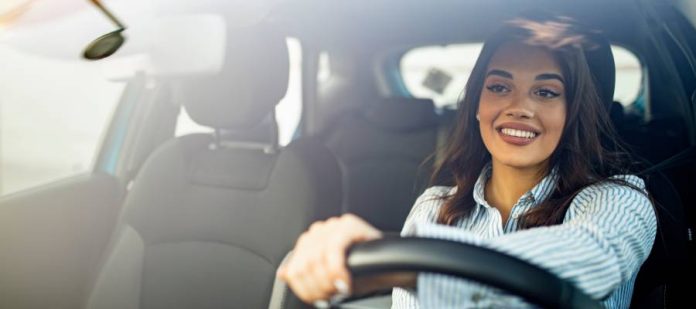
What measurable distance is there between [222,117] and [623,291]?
1.02m

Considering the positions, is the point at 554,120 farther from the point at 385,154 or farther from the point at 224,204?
the point at 385,154

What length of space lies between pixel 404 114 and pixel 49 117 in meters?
1.36

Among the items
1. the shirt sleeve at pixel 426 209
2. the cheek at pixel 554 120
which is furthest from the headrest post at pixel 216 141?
the cheek at pixel 554 120

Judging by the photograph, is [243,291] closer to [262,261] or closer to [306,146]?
[262,261]

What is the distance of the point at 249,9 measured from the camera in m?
1.78

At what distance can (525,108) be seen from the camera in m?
1.13

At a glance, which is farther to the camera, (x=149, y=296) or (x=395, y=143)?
(x=395, y=143)

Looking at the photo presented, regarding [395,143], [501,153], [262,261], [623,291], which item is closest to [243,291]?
[262,261]

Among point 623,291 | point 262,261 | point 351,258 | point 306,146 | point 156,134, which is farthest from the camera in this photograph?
point 156,134

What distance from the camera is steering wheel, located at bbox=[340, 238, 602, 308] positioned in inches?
24.6

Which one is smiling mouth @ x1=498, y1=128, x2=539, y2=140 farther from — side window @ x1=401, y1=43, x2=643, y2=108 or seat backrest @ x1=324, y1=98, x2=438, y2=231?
seat backrest @ x1=324, y1=98, x2=438, y2=231

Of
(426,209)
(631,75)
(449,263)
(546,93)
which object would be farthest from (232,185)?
(631,75)

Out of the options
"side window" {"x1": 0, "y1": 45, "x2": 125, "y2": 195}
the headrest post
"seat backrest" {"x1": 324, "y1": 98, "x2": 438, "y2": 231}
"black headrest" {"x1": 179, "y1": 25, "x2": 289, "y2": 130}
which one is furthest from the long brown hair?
"seat backrest" {"x1": 324, "y1": 98, "x2": 438, "y2": 231}

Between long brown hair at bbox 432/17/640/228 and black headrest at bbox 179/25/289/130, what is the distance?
1.89ft
